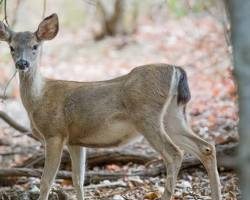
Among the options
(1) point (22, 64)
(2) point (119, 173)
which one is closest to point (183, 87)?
(1) point (22, 64)

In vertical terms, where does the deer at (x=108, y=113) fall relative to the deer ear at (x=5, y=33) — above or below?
below

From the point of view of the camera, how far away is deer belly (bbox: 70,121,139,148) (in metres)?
5.38

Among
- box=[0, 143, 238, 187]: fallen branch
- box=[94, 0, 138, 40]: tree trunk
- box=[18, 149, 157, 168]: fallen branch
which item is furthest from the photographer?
box=[94, 0, 138, 40]: tree trunk

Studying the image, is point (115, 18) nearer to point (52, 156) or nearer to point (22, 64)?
point (22, 64)

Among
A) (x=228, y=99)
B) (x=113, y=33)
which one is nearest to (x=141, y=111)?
(x=228, y=99)

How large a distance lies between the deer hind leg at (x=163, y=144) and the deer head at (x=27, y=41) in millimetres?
1336

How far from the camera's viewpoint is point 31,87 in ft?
19.4

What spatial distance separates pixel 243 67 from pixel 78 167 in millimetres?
3820

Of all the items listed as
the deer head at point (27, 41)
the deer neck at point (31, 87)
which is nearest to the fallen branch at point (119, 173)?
the deer neck at point (31, 87)

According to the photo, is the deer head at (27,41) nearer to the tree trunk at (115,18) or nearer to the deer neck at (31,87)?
the deer neck at (31,87)

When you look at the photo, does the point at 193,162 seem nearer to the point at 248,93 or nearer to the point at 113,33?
the point at 248,93

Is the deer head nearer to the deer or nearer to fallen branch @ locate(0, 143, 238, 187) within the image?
the deer

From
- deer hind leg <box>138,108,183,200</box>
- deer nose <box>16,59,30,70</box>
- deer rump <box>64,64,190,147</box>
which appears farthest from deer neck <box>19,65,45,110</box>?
deer hind leg <box>138,108,183,200</box>

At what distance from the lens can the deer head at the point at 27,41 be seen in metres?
5.77
